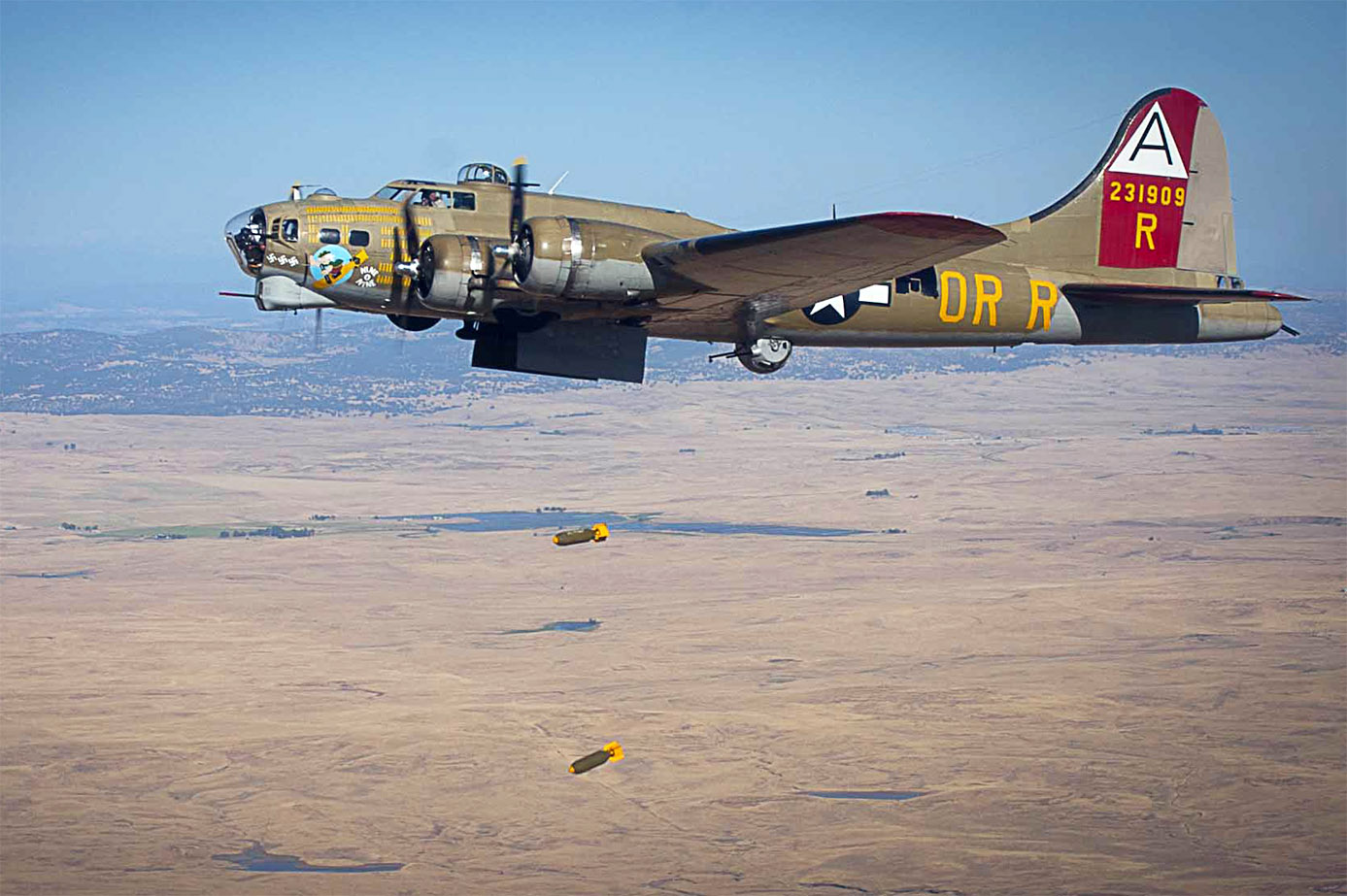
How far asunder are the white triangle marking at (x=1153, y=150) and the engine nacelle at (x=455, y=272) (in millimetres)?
21987

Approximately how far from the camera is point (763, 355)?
36.4 metres

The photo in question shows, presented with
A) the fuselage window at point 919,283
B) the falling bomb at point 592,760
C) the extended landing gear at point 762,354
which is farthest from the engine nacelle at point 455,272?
the falling bomb at point 592,760

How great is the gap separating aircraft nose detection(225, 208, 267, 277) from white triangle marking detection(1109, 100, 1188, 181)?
1023 inches

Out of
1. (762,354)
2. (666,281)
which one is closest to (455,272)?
(666,281)

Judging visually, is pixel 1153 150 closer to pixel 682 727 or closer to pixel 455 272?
pixel 455 272

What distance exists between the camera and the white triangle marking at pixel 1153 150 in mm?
44844

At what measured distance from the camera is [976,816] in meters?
108

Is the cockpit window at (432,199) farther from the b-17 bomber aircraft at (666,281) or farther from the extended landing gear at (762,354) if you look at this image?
the extended landing gear at (762,354)

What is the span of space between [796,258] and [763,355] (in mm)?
4849

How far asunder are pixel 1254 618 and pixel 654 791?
82.7 metres

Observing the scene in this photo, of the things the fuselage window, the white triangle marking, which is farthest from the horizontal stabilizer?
the white triangle marking

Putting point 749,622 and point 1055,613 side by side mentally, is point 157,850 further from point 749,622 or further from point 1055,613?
point 1055,613

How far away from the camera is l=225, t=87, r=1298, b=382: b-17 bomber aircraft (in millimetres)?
32125

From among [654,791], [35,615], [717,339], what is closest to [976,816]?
[654,791]
